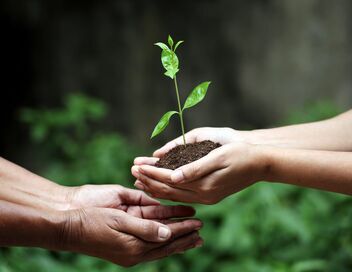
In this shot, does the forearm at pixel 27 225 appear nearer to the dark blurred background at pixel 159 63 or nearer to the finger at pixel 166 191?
the finger at pixel 166 191

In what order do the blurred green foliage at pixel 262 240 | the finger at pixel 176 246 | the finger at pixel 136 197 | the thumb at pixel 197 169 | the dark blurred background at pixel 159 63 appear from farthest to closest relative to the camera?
1. the dark blurred background at pixel 159 63
2. the blurred green foliage at pixel 262 240
3. the finger at pixel 136 197
4. the finger at pixel 176 246
5. the thumb at pixel 197 169

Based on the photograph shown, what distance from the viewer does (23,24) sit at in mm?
6613

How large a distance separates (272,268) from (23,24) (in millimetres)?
4391

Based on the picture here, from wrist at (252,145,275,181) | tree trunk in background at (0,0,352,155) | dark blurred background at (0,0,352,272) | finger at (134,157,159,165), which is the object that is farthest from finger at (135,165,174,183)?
tree trunk in background at (0,0,352,155)

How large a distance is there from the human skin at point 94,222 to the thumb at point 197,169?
0.27m

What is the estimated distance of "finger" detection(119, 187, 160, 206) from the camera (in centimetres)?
264

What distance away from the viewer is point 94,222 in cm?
236

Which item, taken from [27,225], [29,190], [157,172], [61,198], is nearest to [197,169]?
[157,172]

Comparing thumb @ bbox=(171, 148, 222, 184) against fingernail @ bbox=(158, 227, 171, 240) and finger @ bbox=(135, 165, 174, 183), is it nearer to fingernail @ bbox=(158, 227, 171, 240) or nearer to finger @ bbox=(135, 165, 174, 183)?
finger @ bbox=(135, 165, 174, 183)

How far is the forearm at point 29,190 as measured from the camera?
2.66 meters

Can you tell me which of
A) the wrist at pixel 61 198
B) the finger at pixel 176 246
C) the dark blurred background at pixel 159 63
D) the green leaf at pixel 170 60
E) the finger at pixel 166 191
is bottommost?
the finger at pixel 176 246

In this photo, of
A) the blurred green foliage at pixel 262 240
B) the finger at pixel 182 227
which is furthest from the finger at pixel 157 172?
the blurred green foliage at pixel 262 240

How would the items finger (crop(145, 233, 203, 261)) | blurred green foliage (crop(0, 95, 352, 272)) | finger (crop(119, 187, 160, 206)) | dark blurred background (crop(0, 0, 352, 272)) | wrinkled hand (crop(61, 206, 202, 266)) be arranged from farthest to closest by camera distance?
dark blurred background (crop(0, 0, 352, 272)), blurred green foliage (crop(0, 95, 352, 272)), finger (crop(119, 187, 160, 206)), finger (crop(145, 233, 203, 261)), wrinkled hand (crop(61, 206, 202, 266))

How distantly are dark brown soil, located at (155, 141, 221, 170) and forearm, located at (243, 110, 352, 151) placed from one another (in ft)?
1.06
